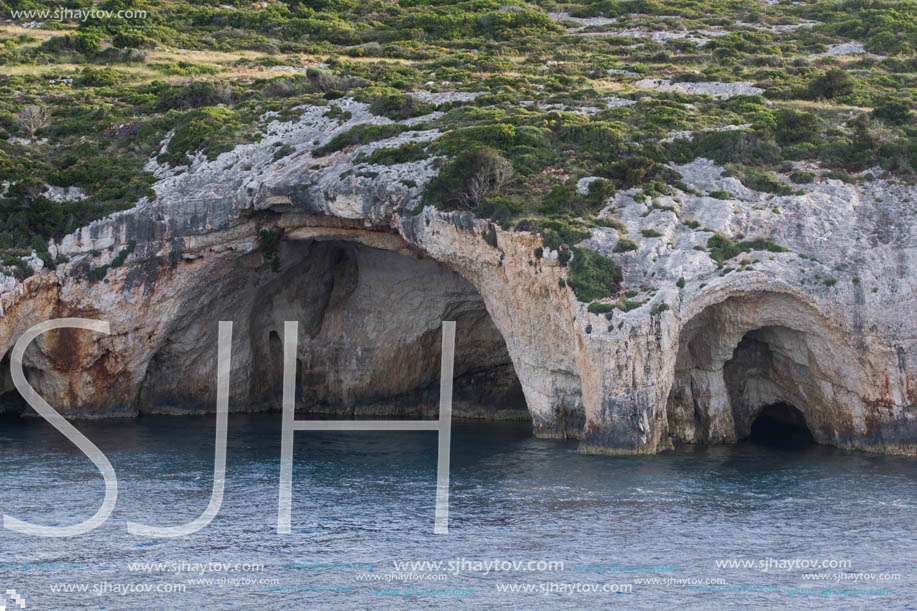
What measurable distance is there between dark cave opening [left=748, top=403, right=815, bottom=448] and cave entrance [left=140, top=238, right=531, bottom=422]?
1270 cm

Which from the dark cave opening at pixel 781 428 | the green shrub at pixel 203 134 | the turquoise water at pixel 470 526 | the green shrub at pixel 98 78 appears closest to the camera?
the turquoise water at pixel 470 526

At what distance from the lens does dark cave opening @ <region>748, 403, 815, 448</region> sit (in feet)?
149

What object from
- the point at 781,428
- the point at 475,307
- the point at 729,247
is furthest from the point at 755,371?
the point at 475,307

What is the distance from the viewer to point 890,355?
39156 millimetres

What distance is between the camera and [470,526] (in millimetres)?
31078

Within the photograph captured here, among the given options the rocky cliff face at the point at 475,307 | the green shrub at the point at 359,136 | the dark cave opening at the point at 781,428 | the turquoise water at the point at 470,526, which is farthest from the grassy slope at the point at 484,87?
the dark cave opening at the point at 781,428

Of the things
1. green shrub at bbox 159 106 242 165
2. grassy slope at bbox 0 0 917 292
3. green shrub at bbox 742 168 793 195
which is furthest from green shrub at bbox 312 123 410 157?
green shrub at bbox 742 168 793 195

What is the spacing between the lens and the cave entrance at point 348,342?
→ 52719mm

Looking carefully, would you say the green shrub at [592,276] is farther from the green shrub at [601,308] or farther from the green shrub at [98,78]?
the green shrub at [98,78]

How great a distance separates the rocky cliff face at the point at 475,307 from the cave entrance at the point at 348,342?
0.12 m

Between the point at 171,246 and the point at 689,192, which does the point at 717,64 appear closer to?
the point at 689,192

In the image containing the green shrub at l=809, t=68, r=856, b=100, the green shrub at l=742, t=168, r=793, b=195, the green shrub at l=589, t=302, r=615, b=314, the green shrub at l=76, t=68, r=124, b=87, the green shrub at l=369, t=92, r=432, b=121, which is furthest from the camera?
the green shrub at l=76, t=68, r=124, b=87

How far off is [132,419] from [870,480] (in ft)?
117

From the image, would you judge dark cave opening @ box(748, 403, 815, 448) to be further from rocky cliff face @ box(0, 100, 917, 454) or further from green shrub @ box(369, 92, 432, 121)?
green shrub @ box(369, 92, 432, 121)
